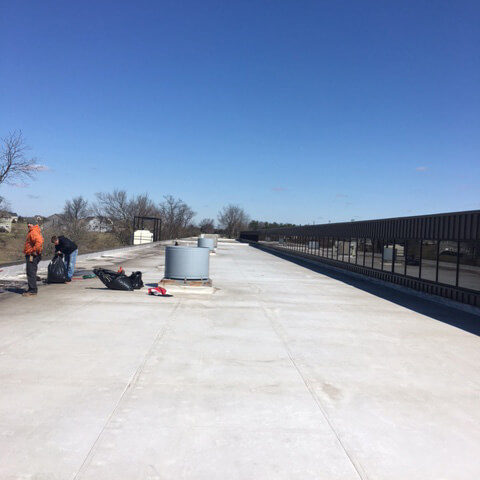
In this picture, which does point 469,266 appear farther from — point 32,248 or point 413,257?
point 32,248

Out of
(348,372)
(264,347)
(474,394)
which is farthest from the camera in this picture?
(264,347)

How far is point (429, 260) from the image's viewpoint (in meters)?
15.4

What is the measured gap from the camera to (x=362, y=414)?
4922 millimetres

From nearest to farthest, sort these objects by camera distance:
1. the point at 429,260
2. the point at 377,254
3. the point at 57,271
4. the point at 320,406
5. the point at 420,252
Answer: the point at 320,406, the point at 57,271, the point at 429,260, the point at 420,252, the point at 377,254

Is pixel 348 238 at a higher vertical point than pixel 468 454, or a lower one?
higher

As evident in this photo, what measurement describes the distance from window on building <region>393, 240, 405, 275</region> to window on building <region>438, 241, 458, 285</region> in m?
2.94

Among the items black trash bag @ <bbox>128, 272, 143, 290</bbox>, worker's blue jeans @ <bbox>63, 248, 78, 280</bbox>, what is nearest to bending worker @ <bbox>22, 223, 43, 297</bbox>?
black trash bag @ <bbox>128, 272, 143, 290</bbox>

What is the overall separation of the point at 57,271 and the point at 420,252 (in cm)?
1230

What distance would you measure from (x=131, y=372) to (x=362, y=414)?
9.69 feet

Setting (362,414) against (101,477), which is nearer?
(101,477)

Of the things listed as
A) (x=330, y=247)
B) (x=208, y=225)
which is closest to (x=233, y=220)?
(x=208, y=225)

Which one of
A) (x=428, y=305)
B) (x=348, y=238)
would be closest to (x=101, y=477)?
(x=428, y=305)

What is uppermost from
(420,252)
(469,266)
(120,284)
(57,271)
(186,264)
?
(420,252)

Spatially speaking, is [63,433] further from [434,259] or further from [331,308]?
[434,259]
